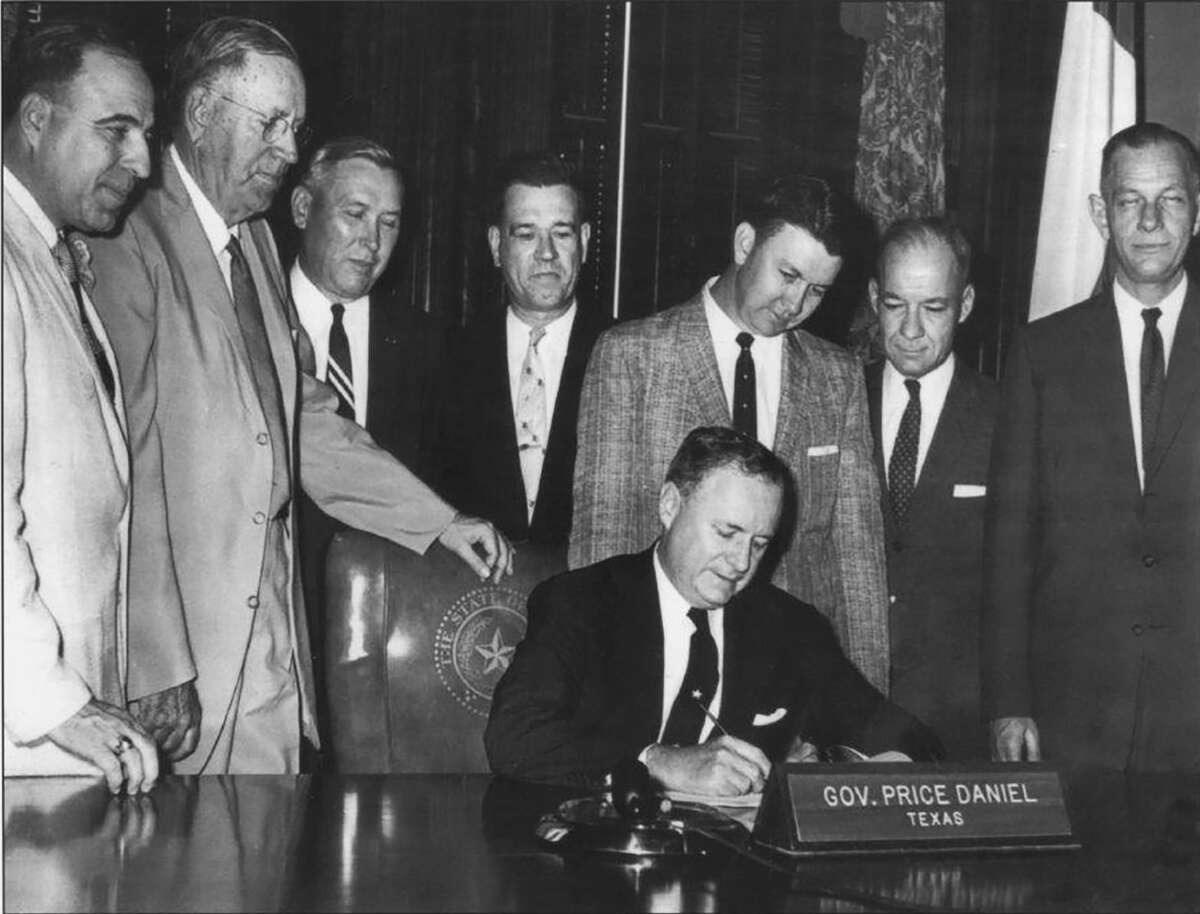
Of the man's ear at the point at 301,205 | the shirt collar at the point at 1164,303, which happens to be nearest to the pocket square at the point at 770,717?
the shirt collar at the point at 1164,303

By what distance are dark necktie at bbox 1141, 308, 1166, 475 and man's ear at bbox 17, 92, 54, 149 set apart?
83.7 inches

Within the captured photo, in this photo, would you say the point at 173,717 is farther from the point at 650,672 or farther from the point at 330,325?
the point at 330,325

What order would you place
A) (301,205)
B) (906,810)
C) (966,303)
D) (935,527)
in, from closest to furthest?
(906,810), (301,205), (935,527), (966,303)

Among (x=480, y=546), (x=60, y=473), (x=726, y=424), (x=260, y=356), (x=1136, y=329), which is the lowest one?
(x=480, y=546)

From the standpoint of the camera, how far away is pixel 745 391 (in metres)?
3.29

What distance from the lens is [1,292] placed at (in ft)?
7.14

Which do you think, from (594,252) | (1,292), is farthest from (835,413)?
(1,292)

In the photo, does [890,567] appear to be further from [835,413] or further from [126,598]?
[126,598]

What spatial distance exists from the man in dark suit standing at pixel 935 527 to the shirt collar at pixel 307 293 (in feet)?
3.73

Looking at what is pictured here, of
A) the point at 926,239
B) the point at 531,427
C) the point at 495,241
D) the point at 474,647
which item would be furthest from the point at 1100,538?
the point at 495,241

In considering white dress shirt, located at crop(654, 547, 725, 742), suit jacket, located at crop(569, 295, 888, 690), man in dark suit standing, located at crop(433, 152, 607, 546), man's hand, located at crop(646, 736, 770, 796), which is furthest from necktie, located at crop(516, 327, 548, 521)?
man's hand, located at crop(646, 736, 770, 796)

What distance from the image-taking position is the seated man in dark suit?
2629mm

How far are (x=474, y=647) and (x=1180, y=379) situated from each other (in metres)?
1.54

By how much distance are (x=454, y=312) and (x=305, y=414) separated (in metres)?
0.49
